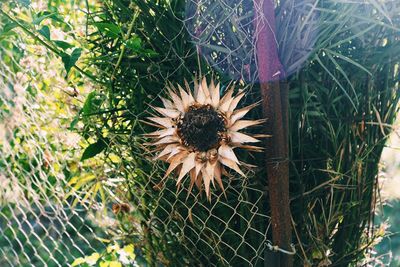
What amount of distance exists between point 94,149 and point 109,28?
0.33 meters

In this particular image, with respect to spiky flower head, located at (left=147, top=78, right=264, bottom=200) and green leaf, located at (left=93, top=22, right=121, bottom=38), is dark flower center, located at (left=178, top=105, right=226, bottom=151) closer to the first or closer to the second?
spiky flower head, located at (left=147, top=78, right=264, bottom=200)

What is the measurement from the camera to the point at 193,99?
4.11 ft

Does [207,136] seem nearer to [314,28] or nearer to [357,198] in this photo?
[314,28]

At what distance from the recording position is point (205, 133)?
123cm

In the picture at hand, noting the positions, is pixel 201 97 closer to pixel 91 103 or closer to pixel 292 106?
pixel 292 106

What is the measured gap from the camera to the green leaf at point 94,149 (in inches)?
60.6

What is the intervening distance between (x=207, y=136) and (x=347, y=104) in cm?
34

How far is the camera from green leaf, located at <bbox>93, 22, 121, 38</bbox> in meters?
1.36

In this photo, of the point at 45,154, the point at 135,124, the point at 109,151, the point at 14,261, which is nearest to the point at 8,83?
the point at 45,154

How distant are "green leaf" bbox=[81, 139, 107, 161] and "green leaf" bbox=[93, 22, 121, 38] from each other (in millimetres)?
286

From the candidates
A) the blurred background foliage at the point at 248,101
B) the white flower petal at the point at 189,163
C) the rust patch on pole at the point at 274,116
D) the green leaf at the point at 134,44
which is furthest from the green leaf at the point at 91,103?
the rust patch on pole at the point at 274,116

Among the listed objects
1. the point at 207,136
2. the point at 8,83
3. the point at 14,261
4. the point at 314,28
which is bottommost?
the point at 14,261

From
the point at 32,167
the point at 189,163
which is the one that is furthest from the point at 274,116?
the point at 32,167

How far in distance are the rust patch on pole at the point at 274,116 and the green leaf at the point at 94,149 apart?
46cm
